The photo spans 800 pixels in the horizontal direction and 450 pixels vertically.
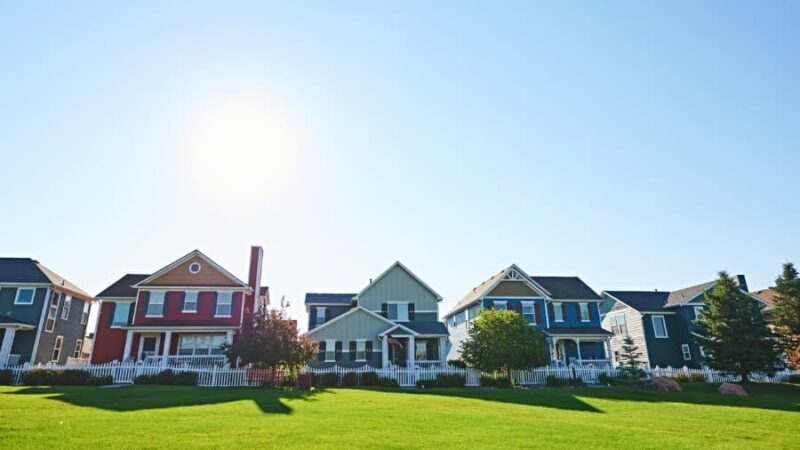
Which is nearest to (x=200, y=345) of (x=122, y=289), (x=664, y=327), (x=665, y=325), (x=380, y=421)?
(x=122, y=289)

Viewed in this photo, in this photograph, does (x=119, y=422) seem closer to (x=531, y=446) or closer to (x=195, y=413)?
(x=195, y=413)

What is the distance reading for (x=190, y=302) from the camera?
32.8m

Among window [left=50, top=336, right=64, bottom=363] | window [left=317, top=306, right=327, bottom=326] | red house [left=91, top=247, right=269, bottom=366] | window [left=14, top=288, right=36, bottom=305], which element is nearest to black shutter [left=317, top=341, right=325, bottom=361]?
window [left=317, top=306, right=327, bottom=326]

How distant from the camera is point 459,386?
26.5 meters

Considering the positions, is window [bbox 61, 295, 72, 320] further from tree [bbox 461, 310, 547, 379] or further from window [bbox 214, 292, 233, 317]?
tree [bbox 461, 310, 547, 379]

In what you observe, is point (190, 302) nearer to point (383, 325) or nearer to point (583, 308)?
point (383, 325)

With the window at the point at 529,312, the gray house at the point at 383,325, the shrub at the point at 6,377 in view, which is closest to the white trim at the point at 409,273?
the gray house at the point at 383,325

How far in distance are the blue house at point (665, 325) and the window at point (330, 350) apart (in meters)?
22.8

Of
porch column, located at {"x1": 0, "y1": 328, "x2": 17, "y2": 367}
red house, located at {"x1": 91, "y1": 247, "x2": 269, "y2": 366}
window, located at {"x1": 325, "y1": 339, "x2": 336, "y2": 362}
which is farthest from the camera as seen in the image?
window, located at {"x1": 325, "y1": 339, "x2": 336, "y2": 362}

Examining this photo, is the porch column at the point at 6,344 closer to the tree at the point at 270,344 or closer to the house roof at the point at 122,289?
the house roof at the point at 122,289

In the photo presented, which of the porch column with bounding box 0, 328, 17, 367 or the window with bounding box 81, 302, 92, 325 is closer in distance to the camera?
the porch column with bounding box 0, 328, 17, 367

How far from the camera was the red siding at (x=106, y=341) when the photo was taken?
31922mm

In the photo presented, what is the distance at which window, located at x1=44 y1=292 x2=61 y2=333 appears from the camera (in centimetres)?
3316

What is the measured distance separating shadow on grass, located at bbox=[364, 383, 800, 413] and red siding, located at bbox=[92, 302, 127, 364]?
22202 mm
